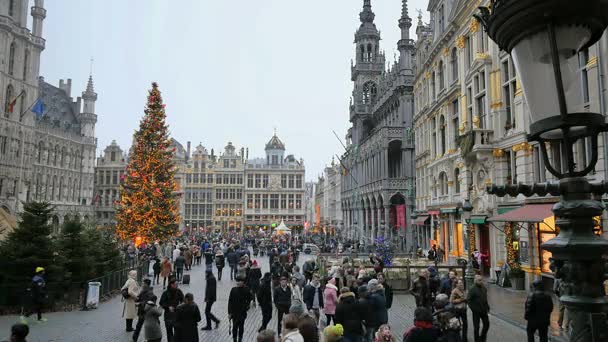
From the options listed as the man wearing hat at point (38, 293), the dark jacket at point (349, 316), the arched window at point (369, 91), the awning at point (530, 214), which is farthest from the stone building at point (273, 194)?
the dark jacket at point (349, 316)

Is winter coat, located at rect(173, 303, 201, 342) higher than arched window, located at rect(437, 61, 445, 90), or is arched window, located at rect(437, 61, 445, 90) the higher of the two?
arched window, located at rect(437, 61, 445, 90)

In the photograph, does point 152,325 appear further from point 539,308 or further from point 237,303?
point 539,308

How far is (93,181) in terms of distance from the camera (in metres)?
82.9

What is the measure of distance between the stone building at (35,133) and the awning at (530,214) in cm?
3974

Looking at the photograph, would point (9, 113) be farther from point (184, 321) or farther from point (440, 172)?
point (184, 321)

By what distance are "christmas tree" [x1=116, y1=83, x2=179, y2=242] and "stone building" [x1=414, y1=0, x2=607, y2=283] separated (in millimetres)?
20158

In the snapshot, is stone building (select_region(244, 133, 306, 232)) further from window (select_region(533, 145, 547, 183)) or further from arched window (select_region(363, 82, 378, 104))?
window (select_region(533, 145, 547, 183))

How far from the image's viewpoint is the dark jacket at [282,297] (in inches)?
474

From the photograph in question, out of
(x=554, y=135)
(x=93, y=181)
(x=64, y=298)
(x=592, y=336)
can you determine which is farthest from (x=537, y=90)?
(x=93, y=181)

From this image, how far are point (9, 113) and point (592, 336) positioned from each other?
2583 inches

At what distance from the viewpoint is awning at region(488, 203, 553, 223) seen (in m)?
16.2

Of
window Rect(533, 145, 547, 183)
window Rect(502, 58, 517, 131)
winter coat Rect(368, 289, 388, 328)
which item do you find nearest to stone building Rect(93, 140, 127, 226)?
window Rect(502, 58, 517, 131)

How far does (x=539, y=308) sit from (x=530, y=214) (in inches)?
340

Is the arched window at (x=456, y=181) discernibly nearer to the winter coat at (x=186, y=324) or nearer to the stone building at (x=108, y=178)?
the winter coat at (x=186, y=324)
